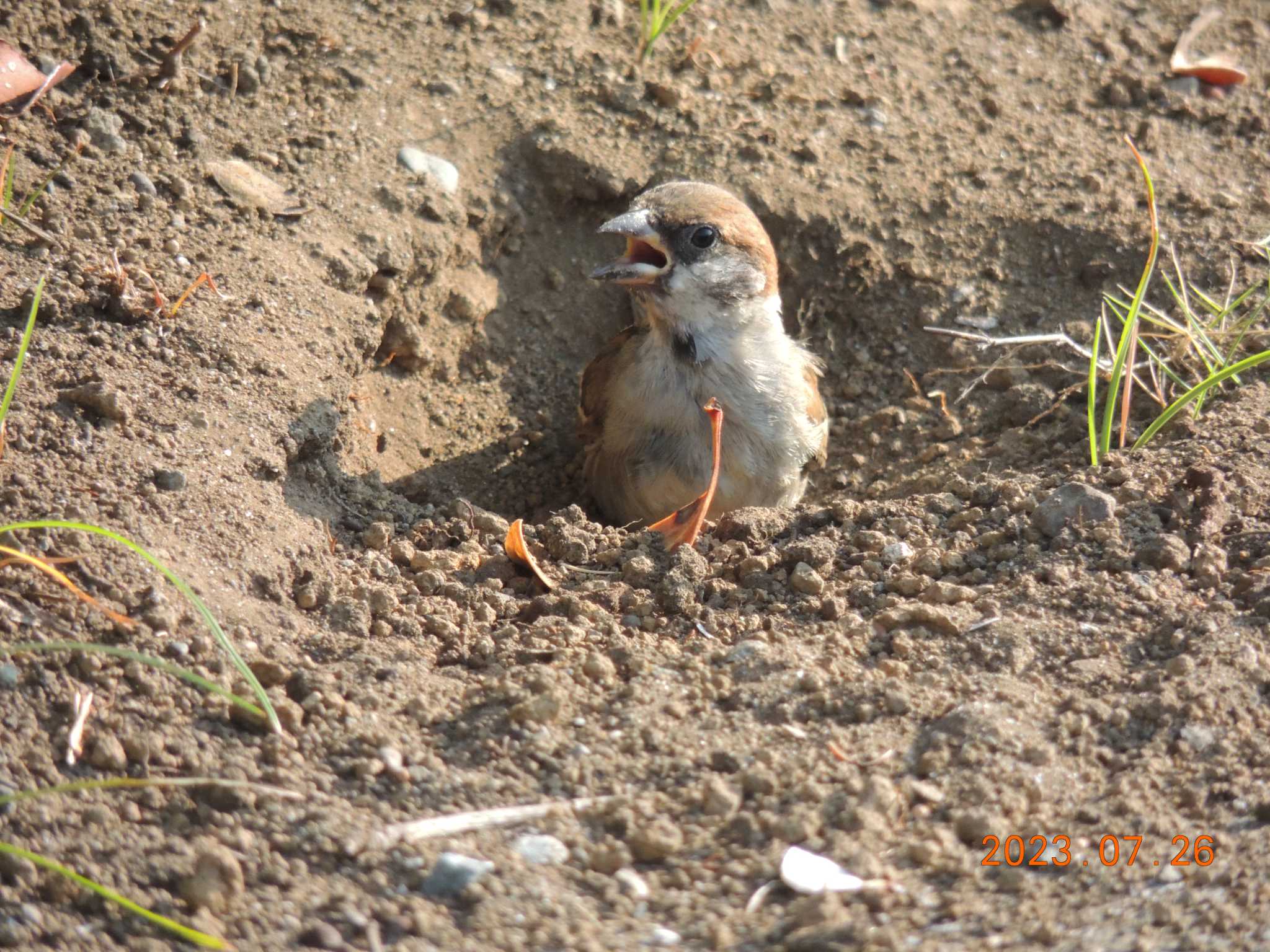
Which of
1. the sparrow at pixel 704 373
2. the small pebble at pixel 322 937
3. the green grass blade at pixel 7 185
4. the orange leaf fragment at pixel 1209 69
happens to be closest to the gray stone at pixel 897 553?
the sparrow at pixel 704 373

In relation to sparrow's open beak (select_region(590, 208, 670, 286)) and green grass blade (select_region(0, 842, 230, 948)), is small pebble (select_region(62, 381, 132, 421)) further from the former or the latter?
sparrow's open beak (select_region(590, 208, 670, 286))

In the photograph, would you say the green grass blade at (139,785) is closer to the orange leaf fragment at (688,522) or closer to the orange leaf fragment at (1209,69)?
the orange leaf fragment at (688,522)

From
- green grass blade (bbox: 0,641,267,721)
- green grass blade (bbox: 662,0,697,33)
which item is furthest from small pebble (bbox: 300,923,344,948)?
green grass blade (bbox: 662,0,697,33)

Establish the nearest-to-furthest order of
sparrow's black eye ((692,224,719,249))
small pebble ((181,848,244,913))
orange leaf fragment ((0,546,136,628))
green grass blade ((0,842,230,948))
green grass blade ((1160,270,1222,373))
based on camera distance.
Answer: green grass blade ((0,842,230,948))
small pebble ((181,848,244,913))
orange leaf fragment ((0,546,136,628))
green grass blade ((1160,270,1222,373))
sparrow's black eye ((692,224,719,249))

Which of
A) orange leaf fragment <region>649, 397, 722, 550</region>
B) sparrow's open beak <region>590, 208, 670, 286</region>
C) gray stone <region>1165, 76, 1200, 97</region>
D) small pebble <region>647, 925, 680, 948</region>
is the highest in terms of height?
gray stone <region>1165, 76, 1200, 97</region>

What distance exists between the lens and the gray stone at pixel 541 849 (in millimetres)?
2576

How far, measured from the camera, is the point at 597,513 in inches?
226

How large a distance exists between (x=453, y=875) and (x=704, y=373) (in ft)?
9.08

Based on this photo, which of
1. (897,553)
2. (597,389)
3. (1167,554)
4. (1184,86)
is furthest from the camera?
(1184,86)

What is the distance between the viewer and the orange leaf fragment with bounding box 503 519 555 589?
3.68 metres

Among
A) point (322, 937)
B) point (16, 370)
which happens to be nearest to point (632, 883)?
point (322, 937)

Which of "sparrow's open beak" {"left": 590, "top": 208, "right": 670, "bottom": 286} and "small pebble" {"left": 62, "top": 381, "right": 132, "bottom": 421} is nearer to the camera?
"small pebble" {"left": 62, "top": 381, "right": 132, "bottom": 421}

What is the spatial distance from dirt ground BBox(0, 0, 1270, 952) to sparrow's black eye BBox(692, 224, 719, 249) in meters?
0.80

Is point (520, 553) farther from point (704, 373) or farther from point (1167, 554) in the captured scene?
point (1167, 554)
